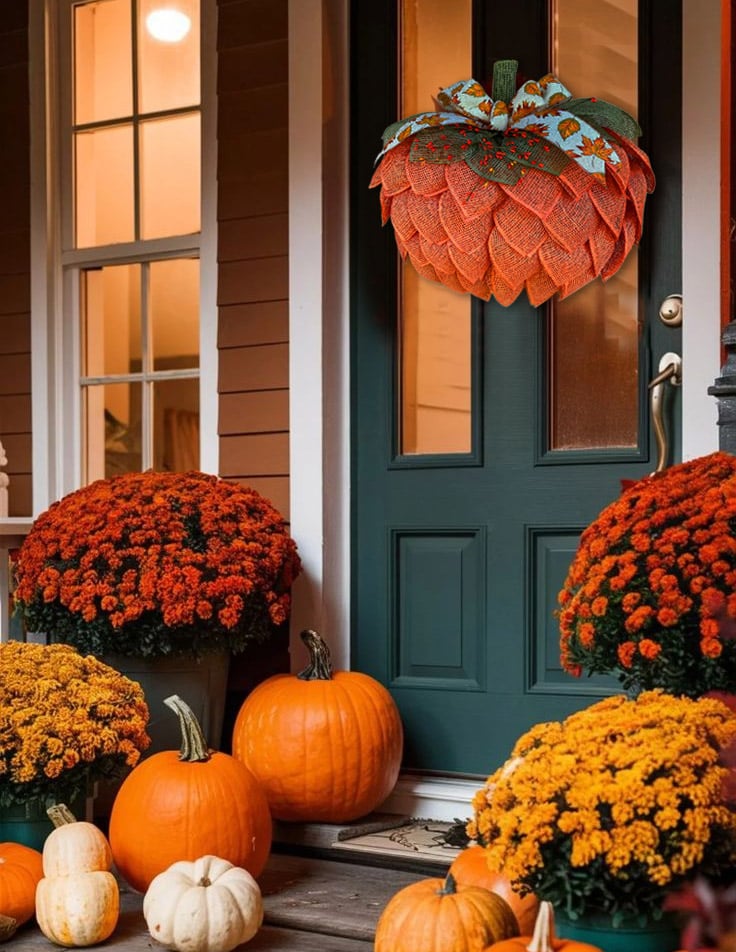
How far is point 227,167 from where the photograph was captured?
12.8 feet

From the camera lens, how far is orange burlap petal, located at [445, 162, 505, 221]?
296 cm

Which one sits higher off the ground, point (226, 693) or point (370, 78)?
point (370, 78)

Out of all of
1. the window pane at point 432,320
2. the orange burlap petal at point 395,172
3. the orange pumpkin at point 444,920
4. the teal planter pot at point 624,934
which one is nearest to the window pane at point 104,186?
the window pane at point 432,320

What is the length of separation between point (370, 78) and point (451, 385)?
0.94 m

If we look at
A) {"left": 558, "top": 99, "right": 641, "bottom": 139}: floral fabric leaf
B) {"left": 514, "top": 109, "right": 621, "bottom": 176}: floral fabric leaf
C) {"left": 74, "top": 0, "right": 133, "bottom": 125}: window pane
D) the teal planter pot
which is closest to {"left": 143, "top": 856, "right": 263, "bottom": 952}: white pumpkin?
the teal planter pot

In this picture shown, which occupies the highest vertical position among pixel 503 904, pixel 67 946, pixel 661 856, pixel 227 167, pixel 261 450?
pixel 227 167

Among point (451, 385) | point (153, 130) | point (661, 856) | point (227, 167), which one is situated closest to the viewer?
point (661, 856)

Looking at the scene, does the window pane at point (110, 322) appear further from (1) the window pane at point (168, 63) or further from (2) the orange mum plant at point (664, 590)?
(2) the orange mum plant at point (664, 590)

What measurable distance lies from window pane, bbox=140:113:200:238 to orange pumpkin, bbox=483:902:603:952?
2656 millimetres

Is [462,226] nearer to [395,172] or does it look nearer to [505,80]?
[395,172]

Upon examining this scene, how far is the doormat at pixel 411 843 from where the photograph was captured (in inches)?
125

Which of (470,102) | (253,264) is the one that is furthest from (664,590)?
(253,264)

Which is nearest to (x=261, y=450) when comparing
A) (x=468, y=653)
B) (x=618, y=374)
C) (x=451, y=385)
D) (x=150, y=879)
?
(x=451, y=385)

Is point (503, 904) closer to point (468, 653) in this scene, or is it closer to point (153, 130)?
point (468, 653)
